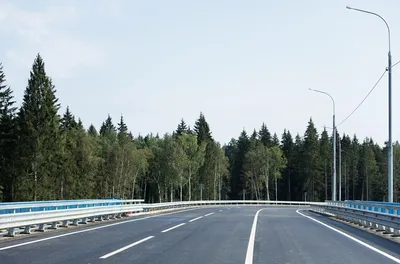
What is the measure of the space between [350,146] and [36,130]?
91513mm

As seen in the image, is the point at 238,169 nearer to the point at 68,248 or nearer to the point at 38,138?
the point at 38,138

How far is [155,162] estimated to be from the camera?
10725 centimetres

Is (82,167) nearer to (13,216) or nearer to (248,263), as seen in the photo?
(13,216)

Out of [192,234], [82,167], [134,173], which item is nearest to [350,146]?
[134,173]

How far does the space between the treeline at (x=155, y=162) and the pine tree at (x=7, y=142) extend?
0.36 ft

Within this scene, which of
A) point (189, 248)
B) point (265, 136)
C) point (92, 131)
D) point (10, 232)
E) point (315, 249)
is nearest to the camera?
point (189, 248)

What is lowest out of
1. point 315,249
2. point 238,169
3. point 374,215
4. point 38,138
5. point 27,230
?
point 27,230

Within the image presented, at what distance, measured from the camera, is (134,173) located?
95562 mm

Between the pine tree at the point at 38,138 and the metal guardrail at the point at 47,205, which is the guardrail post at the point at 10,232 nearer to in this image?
the metal guardrail at the point at 47,205

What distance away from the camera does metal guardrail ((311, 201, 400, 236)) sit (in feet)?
64.1

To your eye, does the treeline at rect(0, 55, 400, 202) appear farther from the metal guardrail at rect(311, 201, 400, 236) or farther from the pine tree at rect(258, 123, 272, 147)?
the metal guardrail at rect(311, 201, 400, 236)

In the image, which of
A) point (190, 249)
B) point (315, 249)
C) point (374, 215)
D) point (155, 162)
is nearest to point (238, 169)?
point (155, 162)

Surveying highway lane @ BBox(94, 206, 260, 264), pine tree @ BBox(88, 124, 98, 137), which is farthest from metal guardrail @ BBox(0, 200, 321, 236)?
pine tree @ BBox(88, 124, 98, 137)

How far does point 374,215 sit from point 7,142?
4507 cm
